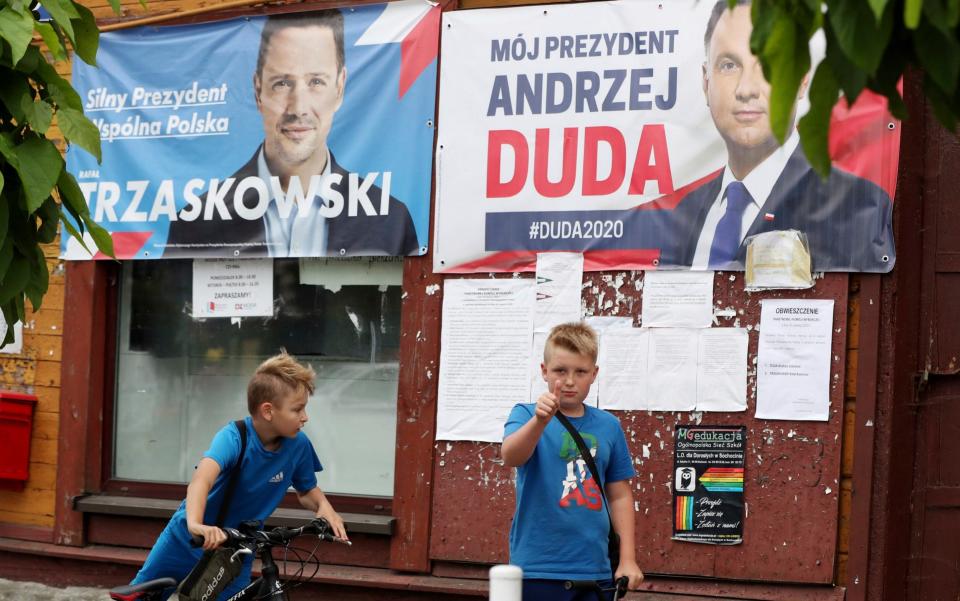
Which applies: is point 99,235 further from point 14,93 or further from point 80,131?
point 14,93

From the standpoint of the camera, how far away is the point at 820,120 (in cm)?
250

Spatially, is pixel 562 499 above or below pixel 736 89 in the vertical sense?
below

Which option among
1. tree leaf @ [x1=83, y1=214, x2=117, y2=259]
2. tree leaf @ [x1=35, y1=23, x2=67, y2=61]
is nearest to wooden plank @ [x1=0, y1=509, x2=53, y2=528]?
tree leaf @ [x1=83, y1=214, x2=117, y2=259]

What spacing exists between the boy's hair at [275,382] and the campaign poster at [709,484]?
8.45 feet

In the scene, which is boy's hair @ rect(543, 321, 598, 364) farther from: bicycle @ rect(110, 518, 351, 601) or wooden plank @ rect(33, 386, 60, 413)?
wooden plank @ rect(33, 386, 60, 413)

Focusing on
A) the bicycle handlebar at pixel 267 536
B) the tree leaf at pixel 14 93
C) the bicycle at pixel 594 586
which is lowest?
the bicycle at pixel 594 586

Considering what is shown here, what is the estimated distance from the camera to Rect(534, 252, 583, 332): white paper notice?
25.0 ft

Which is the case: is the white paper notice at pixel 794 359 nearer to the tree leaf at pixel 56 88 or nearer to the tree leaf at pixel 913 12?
the tree leaf at pixel 56 88

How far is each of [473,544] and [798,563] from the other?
75.0 inches

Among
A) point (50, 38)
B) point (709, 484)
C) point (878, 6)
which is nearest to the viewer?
point (878, 6)

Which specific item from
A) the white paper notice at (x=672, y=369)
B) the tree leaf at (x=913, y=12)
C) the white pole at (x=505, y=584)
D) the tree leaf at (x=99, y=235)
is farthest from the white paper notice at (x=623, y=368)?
the tree leaf at (x=913, y=12)

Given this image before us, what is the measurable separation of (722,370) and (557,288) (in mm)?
1084

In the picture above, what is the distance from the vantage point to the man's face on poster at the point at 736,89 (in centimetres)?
727

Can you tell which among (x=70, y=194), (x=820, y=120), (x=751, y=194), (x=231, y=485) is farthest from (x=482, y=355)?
(x=820, y=120)
